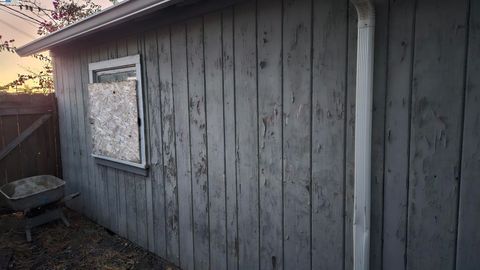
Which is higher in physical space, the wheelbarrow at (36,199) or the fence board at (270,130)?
the fence board at (270,130)

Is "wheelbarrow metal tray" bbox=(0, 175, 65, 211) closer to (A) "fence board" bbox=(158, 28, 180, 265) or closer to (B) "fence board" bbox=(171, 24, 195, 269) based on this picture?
(A) "fence board" bbox=(158, 28, 180, 265)

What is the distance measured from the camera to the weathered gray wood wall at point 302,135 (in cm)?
138

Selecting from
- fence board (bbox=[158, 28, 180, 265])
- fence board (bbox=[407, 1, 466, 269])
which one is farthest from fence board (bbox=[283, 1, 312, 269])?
fence board (bbox=[158, 28, 180, 265])

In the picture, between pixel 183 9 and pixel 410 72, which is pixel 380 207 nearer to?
pixel 410 72

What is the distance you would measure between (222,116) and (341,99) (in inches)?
36.6

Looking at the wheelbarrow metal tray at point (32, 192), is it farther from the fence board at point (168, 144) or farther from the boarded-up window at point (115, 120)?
the fence board at point (168, 144)

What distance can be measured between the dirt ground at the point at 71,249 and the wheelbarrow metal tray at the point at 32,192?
0.42 meters

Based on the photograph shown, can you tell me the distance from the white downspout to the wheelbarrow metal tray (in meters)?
3.38

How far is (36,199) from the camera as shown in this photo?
11.5 feet

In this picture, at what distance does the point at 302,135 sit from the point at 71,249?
289 cm

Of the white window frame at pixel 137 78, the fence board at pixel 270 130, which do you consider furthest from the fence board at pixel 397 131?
the white window frame at pixel 137 78

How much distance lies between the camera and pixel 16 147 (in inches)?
177

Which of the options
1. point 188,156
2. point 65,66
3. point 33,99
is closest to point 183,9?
point 188,156

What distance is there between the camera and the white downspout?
58.8 inches
